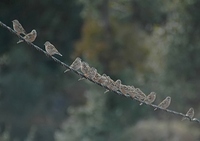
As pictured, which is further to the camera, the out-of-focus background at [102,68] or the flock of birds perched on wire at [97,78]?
the out-of-focus background at [102,68]

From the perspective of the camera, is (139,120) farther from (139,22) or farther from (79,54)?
(139,22)

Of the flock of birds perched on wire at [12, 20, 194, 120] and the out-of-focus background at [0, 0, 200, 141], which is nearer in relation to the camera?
the flock of birds perched on wire at [12, 20, 194, 120]

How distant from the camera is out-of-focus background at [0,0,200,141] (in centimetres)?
1091

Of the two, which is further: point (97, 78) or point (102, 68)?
point (102, 68)

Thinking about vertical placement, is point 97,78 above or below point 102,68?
below

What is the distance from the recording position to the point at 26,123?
12453 millimetres

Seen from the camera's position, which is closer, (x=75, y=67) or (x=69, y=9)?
(x=75, y=67)

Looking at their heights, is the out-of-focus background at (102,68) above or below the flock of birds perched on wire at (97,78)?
above

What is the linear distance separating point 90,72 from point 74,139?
870 centimetres

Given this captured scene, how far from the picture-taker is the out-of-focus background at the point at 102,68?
10914 millimetres

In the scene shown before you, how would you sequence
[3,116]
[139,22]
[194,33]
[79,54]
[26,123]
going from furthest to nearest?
[139,22] → [79,54] → [26,123] → [3,116] → [194,33]

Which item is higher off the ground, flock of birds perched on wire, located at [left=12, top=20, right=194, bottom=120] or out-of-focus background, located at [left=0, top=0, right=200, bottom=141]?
out-of-focus background, located at [left=0, top=0, right=200, bottom=141]

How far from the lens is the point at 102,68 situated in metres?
12.0

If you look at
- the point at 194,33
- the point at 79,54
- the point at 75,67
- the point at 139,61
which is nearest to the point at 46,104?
the point at 79,54
